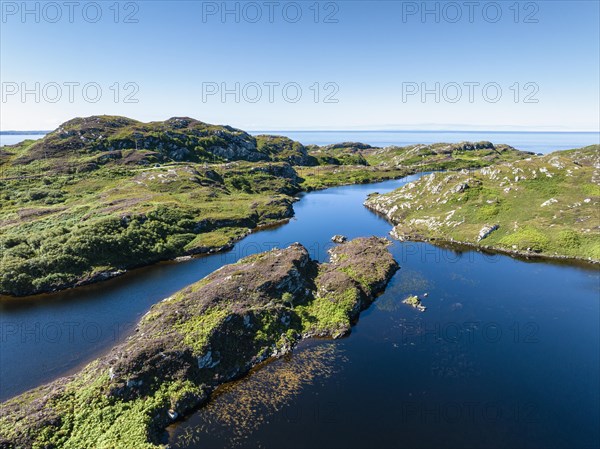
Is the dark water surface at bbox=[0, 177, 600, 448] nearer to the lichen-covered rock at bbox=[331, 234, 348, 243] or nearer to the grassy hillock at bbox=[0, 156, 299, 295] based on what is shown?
the grassy hillock at bbox=[0, 156, 299, 295]

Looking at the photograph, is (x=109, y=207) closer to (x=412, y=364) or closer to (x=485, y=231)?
(x=412, y=364)

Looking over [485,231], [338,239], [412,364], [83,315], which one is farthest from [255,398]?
[485,231]

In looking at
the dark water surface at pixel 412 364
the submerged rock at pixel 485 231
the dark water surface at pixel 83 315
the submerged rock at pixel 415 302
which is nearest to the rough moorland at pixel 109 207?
the dark water surface at pixel 83 315

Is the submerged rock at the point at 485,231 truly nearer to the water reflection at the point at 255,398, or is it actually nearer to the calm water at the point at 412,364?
the calm water at the point at 412,364

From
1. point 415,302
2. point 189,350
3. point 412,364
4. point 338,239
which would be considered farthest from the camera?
point 338,239

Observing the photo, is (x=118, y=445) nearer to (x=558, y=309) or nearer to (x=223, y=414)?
(x=223, y=414)
